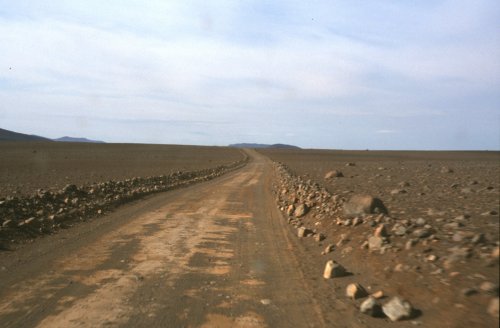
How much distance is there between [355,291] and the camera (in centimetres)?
505

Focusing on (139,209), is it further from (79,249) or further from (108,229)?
(79,249)

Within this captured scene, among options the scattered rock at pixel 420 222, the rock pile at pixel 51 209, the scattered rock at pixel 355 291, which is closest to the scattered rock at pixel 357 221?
the scattered rock at pixel 420 222

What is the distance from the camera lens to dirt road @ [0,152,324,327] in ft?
14.7

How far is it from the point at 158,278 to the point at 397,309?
9.99 ft

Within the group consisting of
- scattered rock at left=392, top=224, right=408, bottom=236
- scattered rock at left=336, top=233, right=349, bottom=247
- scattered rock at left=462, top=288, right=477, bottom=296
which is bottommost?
scattered rock at left=336, top=233, right=349, bottom=247

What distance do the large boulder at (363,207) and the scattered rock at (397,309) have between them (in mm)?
3710

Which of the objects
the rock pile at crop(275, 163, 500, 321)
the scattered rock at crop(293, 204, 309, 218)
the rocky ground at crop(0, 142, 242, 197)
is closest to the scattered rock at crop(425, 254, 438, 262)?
the rock pile at crop(275, 163, 500, 321)

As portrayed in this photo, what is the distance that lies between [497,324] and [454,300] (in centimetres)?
60

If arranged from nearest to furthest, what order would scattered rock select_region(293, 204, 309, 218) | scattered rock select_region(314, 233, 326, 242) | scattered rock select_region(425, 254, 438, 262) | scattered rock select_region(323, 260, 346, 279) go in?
scattered rock select_region(425, 254, 438, 262) < scattered rock select_region(323, 260, 346, 279) < scattered rock select_region(314, 233, 326, 242) < scattered rock select_region(293, 204, 309, 218)

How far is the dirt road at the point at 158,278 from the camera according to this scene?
447 centimetres

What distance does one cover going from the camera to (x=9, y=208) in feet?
34.2

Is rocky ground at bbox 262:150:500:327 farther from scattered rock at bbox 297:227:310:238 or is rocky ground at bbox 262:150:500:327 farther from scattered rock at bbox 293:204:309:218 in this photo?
scattered rock at bbox 293:204:309:218

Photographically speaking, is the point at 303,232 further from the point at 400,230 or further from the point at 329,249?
the point at 400,230

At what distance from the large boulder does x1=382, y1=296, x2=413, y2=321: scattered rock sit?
3.71 metres
